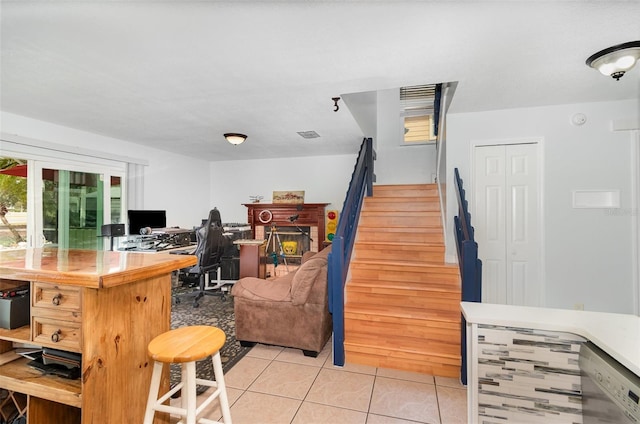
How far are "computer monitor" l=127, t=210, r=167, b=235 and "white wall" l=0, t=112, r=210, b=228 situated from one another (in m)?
0.23

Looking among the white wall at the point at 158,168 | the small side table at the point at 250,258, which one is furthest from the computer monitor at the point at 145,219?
the small side table at the point at 250,258

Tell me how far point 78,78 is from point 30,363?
2349 millimetres

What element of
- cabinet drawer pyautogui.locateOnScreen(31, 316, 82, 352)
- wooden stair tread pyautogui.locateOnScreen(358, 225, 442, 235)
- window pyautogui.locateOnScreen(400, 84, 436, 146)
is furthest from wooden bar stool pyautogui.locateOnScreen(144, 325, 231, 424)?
window pyautogui.locateOnScreen(400, 84, 436, 146)

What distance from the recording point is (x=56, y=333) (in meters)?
1.21

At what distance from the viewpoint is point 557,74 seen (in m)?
2.37

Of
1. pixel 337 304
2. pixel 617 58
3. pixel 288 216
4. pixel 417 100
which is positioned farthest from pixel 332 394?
pixel 417 100

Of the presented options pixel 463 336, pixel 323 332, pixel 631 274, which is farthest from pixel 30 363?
pixel 631 274

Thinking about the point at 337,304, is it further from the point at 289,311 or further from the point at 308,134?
the point at 308,134

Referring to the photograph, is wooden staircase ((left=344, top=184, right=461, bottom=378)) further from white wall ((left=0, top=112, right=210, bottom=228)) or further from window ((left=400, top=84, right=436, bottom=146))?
white wall ((left=0, top=112, right=210, bottom=228))

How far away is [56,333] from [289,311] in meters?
1.71

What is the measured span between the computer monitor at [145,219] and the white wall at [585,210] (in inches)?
213

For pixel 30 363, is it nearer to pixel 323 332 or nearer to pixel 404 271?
pixel 323 332

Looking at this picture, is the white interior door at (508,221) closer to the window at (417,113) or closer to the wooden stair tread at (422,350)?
the wooden stair tread at (422,350)

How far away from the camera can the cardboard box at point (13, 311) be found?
4.30ft
